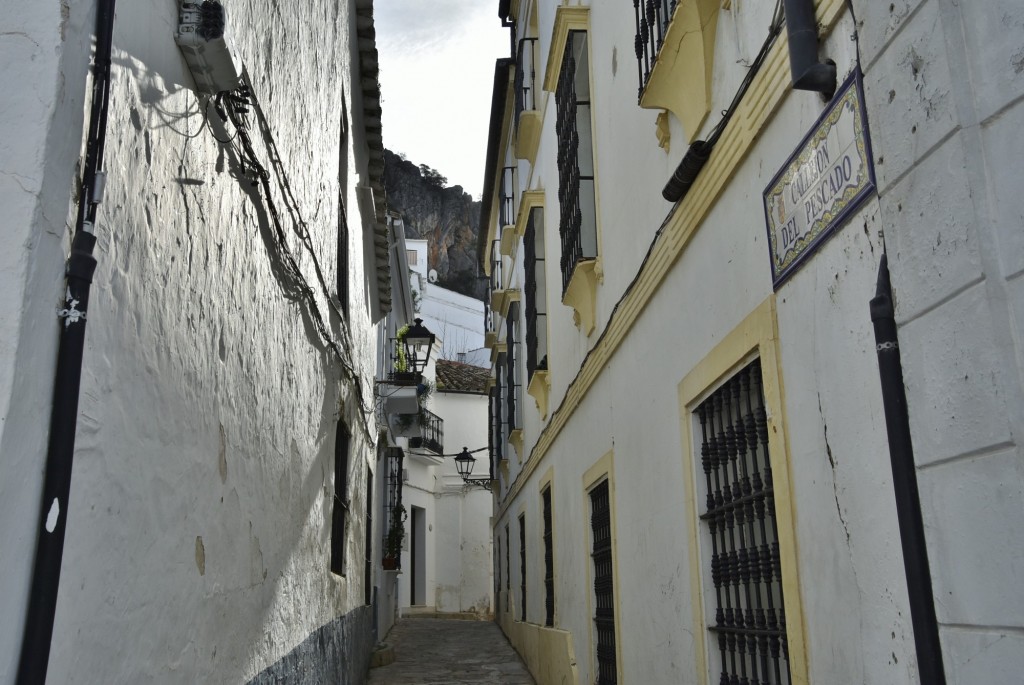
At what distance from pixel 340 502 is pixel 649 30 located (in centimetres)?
486

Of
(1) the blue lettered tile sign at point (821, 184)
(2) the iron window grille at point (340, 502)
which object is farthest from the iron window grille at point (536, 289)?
→ (1) the blue lettered tile sign at point (821, 184)

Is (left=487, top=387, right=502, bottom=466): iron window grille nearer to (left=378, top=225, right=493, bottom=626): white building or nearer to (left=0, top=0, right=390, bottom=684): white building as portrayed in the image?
(left=378, top=225, right=493, bottom=626): white building

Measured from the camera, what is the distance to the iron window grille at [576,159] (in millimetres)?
6750

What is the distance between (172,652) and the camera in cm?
291

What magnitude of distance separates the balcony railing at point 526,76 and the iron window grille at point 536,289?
1.23m

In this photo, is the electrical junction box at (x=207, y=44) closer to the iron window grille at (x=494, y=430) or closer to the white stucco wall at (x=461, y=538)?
the iron window grille at (x=494, y=430)

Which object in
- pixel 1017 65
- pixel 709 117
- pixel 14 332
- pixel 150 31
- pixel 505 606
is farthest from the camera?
pixel 505 606

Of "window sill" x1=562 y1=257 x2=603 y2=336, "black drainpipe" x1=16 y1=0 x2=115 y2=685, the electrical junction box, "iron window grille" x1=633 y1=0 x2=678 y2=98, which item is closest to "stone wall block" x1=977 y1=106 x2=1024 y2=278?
"black drainpipe" x1=16 y1=0 x2=115 y2=685

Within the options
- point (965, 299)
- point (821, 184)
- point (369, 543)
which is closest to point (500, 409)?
point (369, 543)

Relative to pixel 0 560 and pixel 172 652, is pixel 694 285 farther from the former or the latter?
pixel 0 560

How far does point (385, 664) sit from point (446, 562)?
1352 centimetres

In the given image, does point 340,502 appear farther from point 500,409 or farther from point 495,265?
point 495,265

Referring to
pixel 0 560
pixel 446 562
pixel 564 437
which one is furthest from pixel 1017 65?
pixel 446 562

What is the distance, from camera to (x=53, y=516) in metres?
1.99
